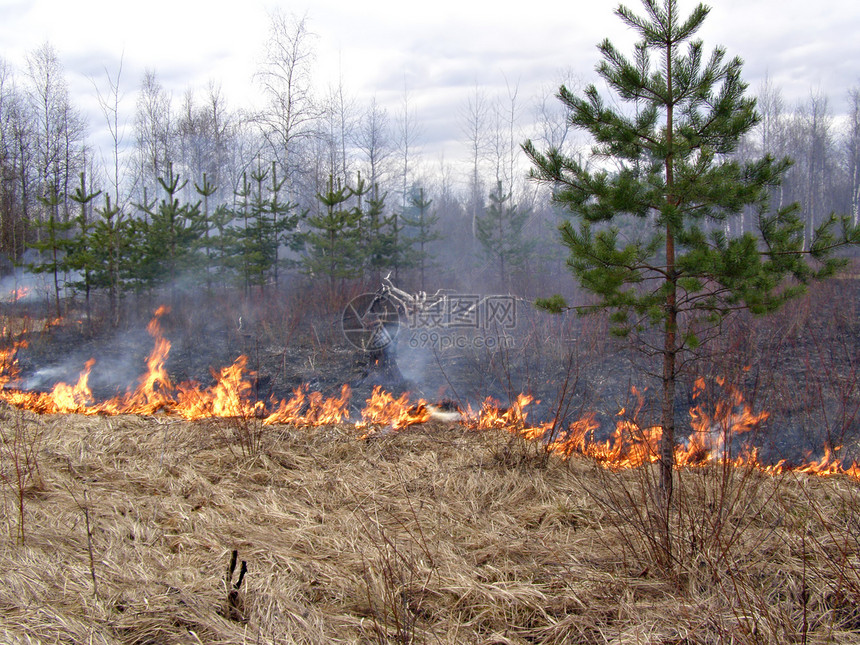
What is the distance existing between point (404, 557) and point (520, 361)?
6.72 meters

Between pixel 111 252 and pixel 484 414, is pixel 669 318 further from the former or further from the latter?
pixel 111 252

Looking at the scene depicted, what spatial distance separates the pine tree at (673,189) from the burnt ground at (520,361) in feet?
7.97

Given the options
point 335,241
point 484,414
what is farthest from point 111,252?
point 484,414

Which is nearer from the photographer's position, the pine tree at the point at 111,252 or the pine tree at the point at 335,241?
the pine tree at the point at 111,252

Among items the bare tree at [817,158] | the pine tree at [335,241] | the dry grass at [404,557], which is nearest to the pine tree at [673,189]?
the dry grass at [404,557]

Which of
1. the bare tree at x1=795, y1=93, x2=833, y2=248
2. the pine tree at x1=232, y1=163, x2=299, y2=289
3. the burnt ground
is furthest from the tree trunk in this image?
the bare tree at x1=795, y1=93, x2=833, y2=248

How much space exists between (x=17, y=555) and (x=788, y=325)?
442 inches

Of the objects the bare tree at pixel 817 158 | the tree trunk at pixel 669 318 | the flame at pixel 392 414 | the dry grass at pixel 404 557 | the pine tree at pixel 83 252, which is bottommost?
the dry grass at pixel 404 557

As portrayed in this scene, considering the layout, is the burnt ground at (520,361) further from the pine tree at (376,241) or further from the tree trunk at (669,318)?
the pine tree at (376,241)

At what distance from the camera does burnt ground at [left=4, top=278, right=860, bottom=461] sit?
6789 millimetres

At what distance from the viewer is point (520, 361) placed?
31.1 ft

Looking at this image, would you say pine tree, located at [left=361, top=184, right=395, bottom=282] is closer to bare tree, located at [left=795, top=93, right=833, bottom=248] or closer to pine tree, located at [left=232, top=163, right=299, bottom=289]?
pine tree, located at [left=232, top=163, right=299, bottom=289]

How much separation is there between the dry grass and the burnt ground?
5.87 ft

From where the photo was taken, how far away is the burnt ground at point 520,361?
6789mm
